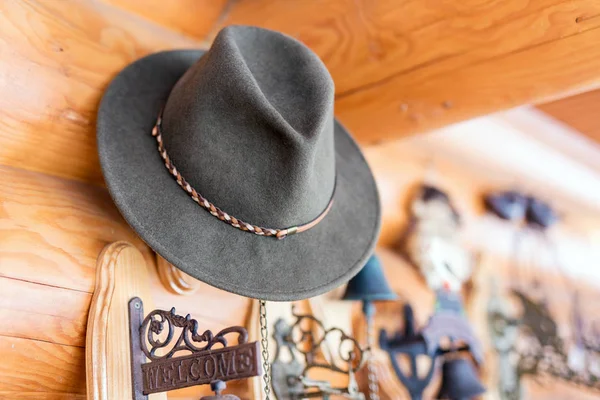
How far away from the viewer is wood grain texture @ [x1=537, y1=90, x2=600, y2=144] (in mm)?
1801

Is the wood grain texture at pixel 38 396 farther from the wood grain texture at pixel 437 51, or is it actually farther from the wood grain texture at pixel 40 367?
the wood grain texture at pixel 437 51

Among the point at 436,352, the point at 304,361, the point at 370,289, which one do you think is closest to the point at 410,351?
the point at 436,352

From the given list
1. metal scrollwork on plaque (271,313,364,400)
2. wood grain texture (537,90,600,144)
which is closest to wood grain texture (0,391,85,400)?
metal scrollwork on plaque (271,313,364,400)

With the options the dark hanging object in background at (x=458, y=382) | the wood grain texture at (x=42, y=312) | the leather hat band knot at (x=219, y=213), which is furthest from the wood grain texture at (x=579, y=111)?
the wood grain texture at (x=42, y=312)

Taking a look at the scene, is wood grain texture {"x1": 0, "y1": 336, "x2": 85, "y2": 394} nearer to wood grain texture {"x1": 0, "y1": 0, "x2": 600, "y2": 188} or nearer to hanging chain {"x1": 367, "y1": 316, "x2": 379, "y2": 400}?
Result: wood grain texture {"x1": 0, "y1": 0, "x2": 600, "y2": 188}

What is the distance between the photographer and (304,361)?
122cm

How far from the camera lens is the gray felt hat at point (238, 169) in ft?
2.75

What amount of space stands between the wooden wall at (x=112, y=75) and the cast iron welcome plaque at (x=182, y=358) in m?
0.09

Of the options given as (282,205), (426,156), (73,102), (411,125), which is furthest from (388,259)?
(73,102)

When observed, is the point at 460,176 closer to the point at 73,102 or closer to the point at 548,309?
the point at 548,309

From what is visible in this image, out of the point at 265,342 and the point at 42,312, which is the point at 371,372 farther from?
the point at 42,312

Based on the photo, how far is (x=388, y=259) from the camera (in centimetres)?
174

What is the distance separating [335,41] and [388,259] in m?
0.75

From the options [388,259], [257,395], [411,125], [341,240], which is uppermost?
[411,125]
